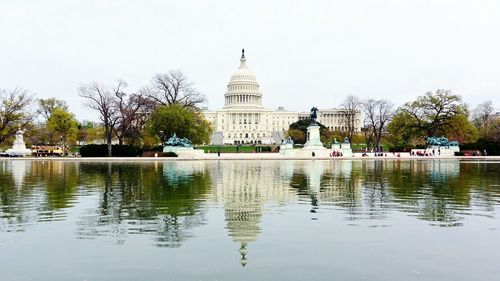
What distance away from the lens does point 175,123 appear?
2367 inches

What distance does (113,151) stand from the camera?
56906mm

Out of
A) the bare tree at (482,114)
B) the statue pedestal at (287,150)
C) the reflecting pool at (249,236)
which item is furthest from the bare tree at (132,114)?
the bare tree at (482,114)

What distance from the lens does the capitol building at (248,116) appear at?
158125 mm

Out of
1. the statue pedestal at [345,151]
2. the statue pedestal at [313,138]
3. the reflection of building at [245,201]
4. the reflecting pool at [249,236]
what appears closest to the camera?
the reflecting pool at [249,236]

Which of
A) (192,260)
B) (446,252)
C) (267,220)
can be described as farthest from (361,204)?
(192,260)

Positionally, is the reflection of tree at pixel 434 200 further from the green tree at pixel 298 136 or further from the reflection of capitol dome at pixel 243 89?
the reflection of capitol dome at pixel 243 89

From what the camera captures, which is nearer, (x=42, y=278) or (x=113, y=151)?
(x=42, y=278)

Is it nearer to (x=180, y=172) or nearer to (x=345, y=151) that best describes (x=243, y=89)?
(x=345, y=151)

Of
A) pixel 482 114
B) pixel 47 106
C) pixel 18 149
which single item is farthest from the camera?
pixel 482 114

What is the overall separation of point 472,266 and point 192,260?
13.3 ft

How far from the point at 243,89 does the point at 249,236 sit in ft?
491

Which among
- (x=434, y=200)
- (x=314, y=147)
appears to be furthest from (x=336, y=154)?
(x=434, y=200)

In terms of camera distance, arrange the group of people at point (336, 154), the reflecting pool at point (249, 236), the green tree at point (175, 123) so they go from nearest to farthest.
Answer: the reflecting pool at point (249, 236) → the green tree at point (175, 123) → the group of people at point (336, 154)

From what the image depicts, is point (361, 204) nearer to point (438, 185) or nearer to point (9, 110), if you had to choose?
point (438, 185)
